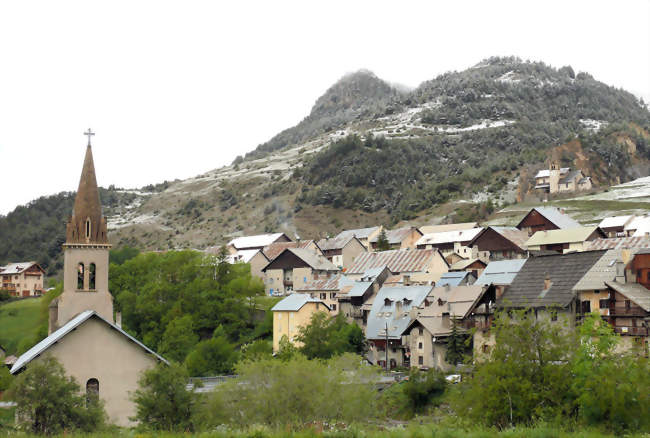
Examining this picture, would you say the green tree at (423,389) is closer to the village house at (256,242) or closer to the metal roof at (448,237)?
the metal roof at (448,237)

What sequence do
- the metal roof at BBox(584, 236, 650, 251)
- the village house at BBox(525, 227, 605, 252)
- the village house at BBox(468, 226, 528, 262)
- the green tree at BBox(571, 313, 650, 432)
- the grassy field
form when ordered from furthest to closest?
the village house at BBox(468, 226, 528, 262)
the grassy field
the village house at BBox(525, 227, 605, 252)
the metal roof at BBox(584, 236, 650, 251)
the green tree at BBox(571, 313, 650, 432)

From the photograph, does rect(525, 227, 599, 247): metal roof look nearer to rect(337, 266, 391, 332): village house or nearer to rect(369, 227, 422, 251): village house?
rect(337, 266, 391, 332): village house

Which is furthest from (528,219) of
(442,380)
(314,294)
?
(442,380)

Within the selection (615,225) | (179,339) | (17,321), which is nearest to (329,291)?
(179,339)

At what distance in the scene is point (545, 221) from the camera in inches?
3996

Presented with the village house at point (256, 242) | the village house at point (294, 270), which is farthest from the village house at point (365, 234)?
the village house at point (294, 270)

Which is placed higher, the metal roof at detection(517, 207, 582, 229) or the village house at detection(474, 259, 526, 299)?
the metal roof at detection(517, 207, 582, 229)

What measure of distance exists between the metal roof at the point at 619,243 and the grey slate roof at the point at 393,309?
64.4ft

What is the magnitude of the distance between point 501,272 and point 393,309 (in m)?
11.0

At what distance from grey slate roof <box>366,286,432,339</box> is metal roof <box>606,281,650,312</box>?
20.9 m

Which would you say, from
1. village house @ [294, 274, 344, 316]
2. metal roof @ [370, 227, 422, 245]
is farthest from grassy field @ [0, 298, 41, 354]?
metal roof @ [370, 227, 422, 245]

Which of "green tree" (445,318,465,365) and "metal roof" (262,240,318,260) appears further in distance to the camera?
"metal roof" (262,240,318,260)

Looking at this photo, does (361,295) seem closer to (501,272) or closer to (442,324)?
(501,272)

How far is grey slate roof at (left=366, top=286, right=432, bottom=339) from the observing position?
6675 cm
